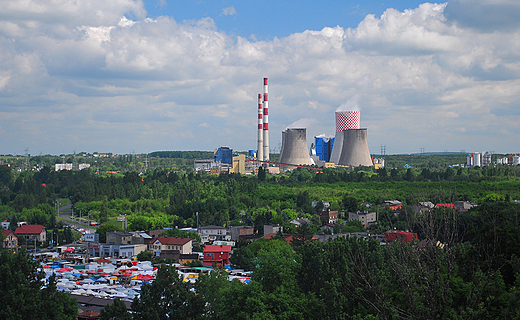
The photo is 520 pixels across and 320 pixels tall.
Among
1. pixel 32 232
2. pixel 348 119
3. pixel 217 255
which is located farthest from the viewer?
pixel 348 119

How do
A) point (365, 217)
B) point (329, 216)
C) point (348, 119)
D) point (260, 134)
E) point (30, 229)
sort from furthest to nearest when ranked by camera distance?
point (260, 134)
point (348, 119)
point (329, 216)
point (365, 217)
point (30, 229)

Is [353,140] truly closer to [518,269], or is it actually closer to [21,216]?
[21,216]

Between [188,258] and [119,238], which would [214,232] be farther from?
[188,258]

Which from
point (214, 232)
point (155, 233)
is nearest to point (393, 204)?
point (214, 232)

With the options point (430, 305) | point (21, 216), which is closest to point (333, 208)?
point (21, 216)

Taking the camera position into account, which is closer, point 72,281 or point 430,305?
point 430,305

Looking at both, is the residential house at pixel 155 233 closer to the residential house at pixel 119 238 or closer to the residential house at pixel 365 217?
the residential house at pixel 119 238

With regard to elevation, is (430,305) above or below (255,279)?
above

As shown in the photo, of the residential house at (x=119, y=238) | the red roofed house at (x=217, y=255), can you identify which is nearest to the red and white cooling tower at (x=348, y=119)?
the residential house at (x=119, y=238)
